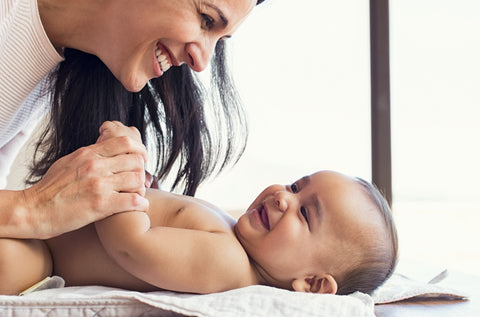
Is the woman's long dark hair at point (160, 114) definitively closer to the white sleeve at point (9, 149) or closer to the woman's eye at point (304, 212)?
the white sleeve at point (9, 149)

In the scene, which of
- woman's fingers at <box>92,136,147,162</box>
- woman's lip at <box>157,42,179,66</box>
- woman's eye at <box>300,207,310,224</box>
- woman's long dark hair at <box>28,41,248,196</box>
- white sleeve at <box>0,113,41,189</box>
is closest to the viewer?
woman's fingers at <box>92,136,147,162</box>

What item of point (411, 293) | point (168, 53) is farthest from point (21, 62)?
point (411, 293)

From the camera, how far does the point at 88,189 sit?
3.75 feet

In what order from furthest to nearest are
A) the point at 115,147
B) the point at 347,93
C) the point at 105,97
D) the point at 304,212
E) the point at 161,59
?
the point at 347,93 → the point at 105,97 → the point at 161,59 → the point at 304,212 → the point at 115,147

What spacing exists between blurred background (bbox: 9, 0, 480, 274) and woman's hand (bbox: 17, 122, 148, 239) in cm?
322

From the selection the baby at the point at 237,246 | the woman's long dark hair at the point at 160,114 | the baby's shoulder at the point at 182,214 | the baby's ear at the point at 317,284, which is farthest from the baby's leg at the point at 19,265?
the woman's long dark hair at the point at 160,114

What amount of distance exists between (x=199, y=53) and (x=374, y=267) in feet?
2.21

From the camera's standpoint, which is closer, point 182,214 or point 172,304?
point 172,304

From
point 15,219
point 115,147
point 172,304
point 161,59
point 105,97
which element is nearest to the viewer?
point 172,304

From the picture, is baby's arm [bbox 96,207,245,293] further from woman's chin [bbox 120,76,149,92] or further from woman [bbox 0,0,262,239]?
woman's chin [bbox 120,76,149,92]

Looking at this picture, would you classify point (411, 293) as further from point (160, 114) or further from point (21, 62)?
point (21, 62)

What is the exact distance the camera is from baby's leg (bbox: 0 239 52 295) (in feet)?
3.64

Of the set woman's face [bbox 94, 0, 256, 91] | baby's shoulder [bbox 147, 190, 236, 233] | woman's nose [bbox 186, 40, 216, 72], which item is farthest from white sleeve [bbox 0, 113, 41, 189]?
baby's shoulder [bbox 147, 190, 236, 233]

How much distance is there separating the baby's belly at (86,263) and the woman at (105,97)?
→ 12 cm
